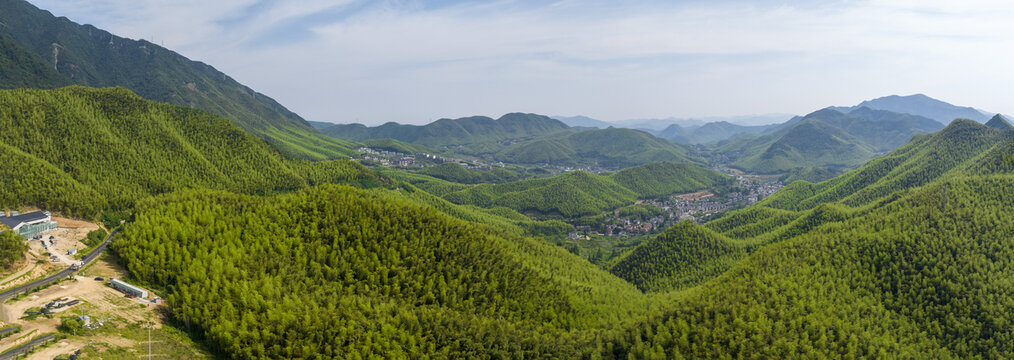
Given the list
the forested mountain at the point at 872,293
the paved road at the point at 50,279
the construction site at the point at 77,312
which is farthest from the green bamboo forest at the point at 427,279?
the paved road at the point at 50,279

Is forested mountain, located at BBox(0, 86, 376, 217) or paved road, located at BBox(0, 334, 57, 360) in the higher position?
forested mountain, located at BBox(0, 86, 376, 217)

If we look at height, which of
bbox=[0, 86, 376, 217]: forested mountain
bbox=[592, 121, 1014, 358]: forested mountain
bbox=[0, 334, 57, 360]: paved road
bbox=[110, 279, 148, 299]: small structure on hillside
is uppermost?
bbox=[0, 86, 376, 217]: forested mountain

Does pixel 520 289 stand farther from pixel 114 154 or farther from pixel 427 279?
pixel 114 154

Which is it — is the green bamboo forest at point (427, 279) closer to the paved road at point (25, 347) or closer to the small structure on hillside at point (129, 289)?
the paved road at point (25, 347)

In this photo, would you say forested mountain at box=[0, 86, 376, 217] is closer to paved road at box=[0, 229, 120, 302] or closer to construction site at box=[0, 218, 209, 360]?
paved road at box=[0, 229, 120, 302]

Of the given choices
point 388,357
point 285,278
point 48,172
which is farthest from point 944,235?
point 48,172

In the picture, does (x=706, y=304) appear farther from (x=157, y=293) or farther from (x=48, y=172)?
(x=48, y=172)

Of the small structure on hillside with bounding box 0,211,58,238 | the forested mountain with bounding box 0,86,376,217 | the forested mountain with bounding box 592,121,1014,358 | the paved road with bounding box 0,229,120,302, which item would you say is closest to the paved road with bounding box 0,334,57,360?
the paved road with bounding box 0,229,120,302
